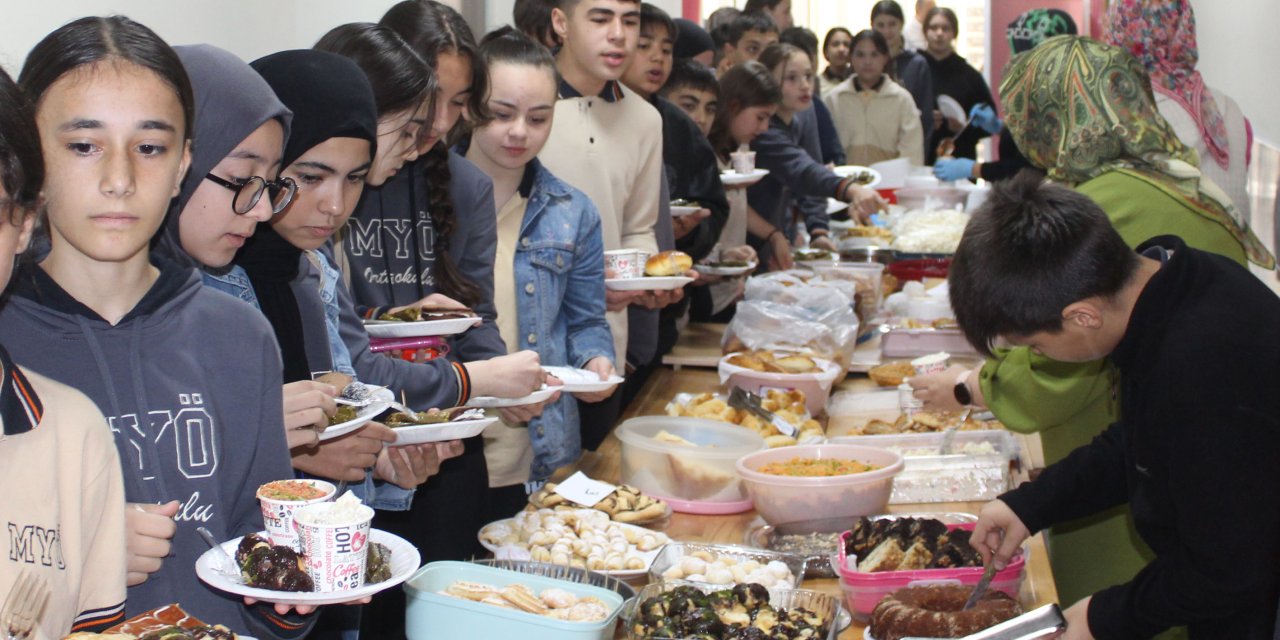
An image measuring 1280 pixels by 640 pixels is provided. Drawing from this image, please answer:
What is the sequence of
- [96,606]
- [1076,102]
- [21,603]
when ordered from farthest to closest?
[1076,102] < [96,606] < [21,603]

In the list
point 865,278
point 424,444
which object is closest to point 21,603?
point 424,444

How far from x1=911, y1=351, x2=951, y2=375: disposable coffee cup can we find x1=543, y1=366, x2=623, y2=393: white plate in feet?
3.99

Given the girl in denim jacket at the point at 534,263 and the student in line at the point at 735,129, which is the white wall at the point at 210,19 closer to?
the girl in denim jacket at the point at 534,263

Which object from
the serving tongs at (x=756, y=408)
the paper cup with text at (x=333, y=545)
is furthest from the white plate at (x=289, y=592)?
the serving tongs at (x=756, y=408)

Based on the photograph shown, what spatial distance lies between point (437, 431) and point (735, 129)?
11.3 ft

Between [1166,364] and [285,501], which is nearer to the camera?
[285,501]

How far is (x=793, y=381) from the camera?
347 cm

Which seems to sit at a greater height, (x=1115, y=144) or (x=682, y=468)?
(x=1115, y=144)

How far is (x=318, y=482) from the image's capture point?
5.37ft

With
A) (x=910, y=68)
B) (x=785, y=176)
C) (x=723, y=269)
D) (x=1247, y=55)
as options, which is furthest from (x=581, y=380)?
(x=910, y=68)

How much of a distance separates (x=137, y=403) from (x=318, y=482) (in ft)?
0.82

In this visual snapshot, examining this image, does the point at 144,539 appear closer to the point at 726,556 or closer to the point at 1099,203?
the point at 726,556

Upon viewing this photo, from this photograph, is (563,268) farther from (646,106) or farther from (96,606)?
(96,606)

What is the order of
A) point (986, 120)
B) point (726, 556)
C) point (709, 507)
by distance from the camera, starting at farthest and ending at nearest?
point (986, 120)
point (709, 507)
point (726, 556)
